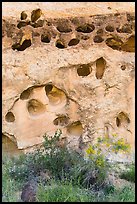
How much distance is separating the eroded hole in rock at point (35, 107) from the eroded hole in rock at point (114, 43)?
965 millimetres

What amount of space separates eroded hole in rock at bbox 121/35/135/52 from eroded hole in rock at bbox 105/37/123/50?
7 centimetres

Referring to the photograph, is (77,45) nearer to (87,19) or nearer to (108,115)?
(87,19)

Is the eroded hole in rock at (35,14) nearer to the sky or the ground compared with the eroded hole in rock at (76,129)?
nearer to the sky

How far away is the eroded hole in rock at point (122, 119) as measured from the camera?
5246 millimetres

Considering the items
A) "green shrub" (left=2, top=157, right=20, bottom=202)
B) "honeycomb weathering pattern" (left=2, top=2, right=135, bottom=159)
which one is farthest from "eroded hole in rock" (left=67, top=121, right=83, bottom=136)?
"green shrub" (left=2, top=157, right=20, bottom=202)

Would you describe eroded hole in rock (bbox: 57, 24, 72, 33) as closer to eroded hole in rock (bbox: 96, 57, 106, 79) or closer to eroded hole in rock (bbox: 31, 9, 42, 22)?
eroded hole in rock (bbox: 31, 9, 42, 22)

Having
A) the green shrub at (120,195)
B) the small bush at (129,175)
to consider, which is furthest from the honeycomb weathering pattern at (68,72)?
the green shrub at (120,195)

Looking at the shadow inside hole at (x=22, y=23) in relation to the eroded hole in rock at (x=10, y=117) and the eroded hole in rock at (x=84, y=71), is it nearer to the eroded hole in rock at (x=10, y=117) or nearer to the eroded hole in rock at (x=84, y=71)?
the eroded hole in rock at (x=84, y=71)

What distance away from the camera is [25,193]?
4.21m

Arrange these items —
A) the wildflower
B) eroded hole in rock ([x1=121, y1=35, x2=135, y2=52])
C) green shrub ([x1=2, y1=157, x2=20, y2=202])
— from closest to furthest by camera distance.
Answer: green shrub ([x1=2, y1=157, x2=20, y2=202]) < the wildflower < eroded hole in rock ([x1=121, y1=35, x2=135, y2=52])

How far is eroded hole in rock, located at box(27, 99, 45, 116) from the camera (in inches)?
199

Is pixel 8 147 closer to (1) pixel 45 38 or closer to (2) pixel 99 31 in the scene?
(1) pixel 45 38

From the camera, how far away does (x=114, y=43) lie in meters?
5.28

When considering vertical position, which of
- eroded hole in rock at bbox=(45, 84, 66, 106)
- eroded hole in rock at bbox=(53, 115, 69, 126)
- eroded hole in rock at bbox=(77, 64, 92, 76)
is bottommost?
eroded hole in rock at bbox=(53, 115, 69, 126)
